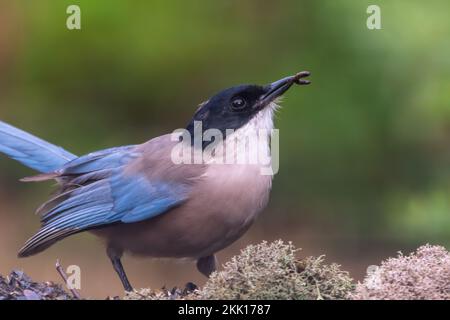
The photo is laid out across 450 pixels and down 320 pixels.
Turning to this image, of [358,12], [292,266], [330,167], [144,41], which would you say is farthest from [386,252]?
[292,266]

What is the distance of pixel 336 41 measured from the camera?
679 cm

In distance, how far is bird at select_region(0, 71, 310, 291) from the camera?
4.30 metres

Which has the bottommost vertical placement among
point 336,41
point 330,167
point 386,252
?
point 386,252

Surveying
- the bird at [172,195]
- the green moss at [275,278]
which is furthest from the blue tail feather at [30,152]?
the green moss at [275,278]

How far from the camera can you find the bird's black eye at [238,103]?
4.47 m

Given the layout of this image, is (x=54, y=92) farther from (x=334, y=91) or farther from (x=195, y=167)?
(x=195, y=167)

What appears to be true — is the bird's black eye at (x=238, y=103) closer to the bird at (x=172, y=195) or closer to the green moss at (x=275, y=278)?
the bird at (x=172, y=195)

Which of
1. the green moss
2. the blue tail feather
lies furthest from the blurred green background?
the green moss

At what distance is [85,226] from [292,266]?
1.30 metres

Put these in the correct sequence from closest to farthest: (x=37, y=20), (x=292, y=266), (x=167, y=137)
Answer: (x=292, y=266)
(x=167, y=137)
(x=37, y=20)

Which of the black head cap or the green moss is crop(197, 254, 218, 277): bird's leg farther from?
the green moss

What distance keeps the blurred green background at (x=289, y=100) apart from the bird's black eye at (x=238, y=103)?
226cm

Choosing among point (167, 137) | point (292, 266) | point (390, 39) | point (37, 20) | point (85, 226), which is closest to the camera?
point (292, 266)

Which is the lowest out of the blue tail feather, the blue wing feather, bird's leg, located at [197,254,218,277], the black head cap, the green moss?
bird's leg, located at [197,254,218,277]
